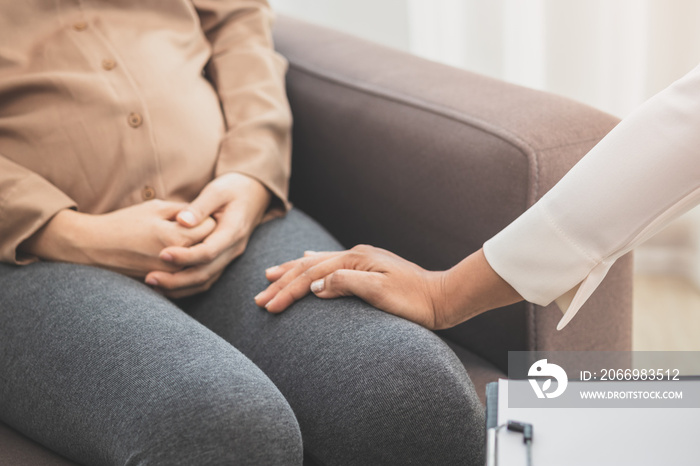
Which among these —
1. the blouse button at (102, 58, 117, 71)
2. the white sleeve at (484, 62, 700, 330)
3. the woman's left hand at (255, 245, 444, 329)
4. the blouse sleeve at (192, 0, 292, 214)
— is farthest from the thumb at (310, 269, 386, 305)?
the blouse button at (102, 58, 117, 71)

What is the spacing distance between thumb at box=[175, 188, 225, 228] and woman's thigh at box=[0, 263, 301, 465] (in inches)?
4.0

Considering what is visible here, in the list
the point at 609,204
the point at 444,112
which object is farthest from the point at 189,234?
the point at 609,204

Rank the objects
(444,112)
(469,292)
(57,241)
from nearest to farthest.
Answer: (469,292) < (57,241) < (444,112)

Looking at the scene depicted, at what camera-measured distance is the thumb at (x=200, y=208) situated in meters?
0.85

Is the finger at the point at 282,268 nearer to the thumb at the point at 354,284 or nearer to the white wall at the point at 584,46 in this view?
the thumb at the point at 354,284

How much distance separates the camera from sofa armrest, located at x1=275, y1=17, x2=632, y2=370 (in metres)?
0.83

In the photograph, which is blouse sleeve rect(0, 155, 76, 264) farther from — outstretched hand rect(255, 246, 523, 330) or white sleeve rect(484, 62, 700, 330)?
white sleeve rect(484, 62, 700, 330)

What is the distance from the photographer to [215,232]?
2.82 ft

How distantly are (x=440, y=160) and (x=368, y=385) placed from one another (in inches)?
12.9

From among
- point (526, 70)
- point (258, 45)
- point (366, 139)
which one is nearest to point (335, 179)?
point (366, 139)

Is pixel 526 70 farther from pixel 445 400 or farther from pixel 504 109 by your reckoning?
pixel 445 400

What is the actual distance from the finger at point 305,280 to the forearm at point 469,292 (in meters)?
0.09

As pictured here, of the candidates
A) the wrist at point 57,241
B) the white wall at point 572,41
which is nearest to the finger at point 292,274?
the wrist at point 57,241

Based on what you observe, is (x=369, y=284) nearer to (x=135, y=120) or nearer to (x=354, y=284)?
(x=354, y=284)
